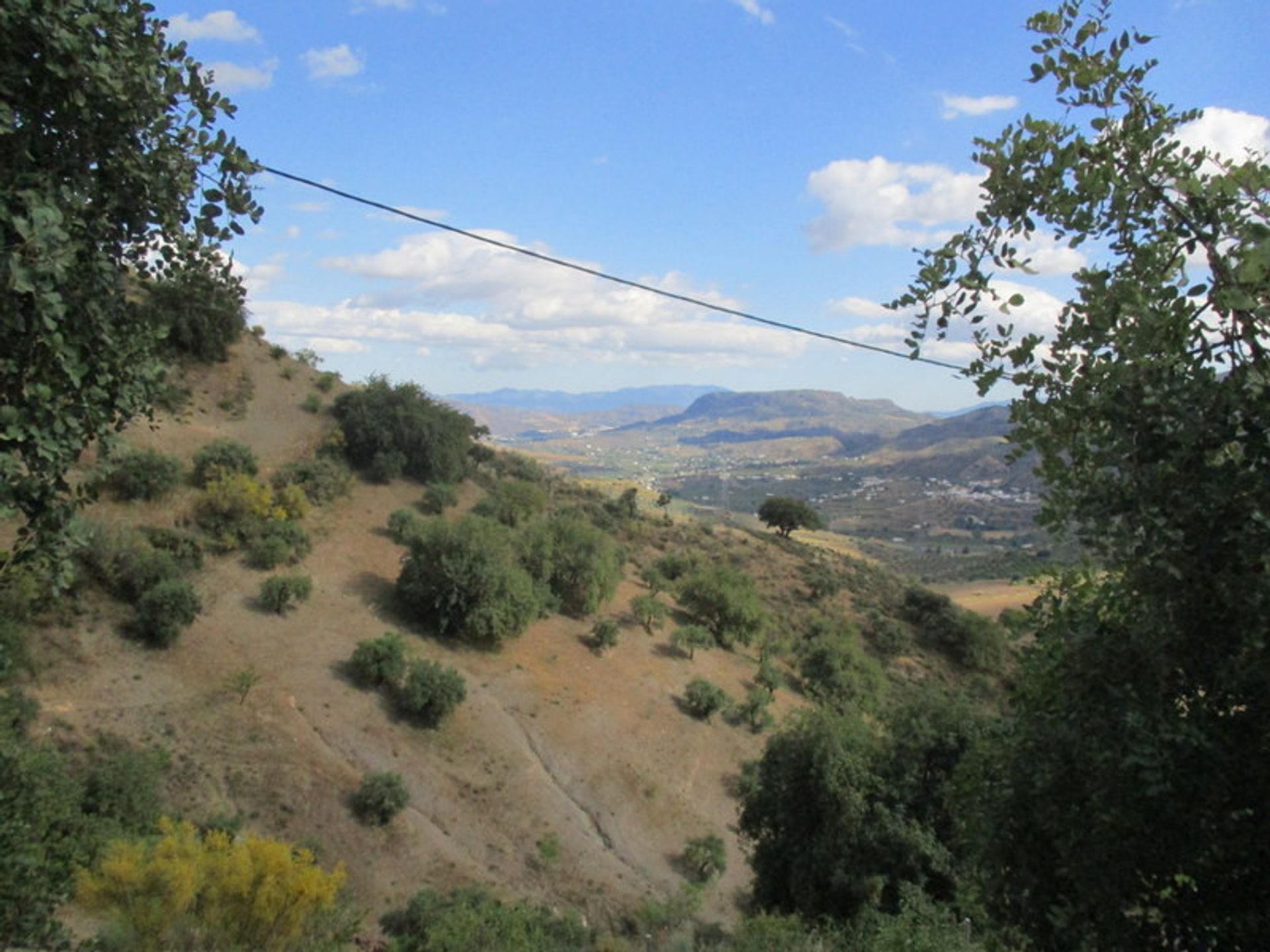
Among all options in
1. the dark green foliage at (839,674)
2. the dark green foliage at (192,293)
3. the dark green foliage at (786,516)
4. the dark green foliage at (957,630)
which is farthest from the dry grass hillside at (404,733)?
the dark green foliage at (786,516)

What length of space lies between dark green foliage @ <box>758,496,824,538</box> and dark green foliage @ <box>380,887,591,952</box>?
38.8 metres

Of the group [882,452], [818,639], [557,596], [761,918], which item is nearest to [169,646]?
[557,596]

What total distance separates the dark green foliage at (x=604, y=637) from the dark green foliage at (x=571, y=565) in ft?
5.65

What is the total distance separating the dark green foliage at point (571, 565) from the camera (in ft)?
95.7

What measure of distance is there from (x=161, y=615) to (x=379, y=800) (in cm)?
775

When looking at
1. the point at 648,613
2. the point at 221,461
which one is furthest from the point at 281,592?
the point at 648,613

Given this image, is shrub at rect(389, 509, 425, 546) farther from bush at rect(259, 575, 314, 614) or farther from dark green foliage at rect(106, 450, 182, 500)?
dark green foliage at rect(106, 450, 182, 500)

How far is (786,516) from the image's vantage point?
52594 millimetres

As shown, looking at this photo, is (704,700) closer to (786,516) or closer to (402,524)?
(402,524)

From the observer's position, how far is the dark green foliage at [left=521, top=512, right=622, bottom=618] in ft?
95.7

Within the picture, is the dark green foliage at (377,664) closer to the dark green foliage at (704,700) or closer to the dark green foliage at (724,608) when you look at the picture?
the dark green foliage at (704,700)

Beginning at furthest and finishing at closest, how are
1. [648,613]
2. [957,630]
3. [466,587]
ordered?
1. [957,630]
2. [648,613]
3. [466,587]

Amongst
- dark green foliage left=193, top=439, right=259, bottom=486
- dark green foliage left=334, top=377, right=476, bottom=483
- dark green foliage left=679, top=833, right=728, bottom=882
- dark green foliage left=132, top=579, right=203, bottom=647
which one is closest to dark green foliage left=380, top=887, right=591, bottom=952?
dark green foliage left=679, top=833, right=728, bottom=882

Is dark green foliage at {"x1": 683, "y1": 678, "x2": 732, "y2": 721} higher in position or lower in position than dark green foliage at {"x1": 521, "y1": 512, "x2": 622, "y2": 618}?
lower
